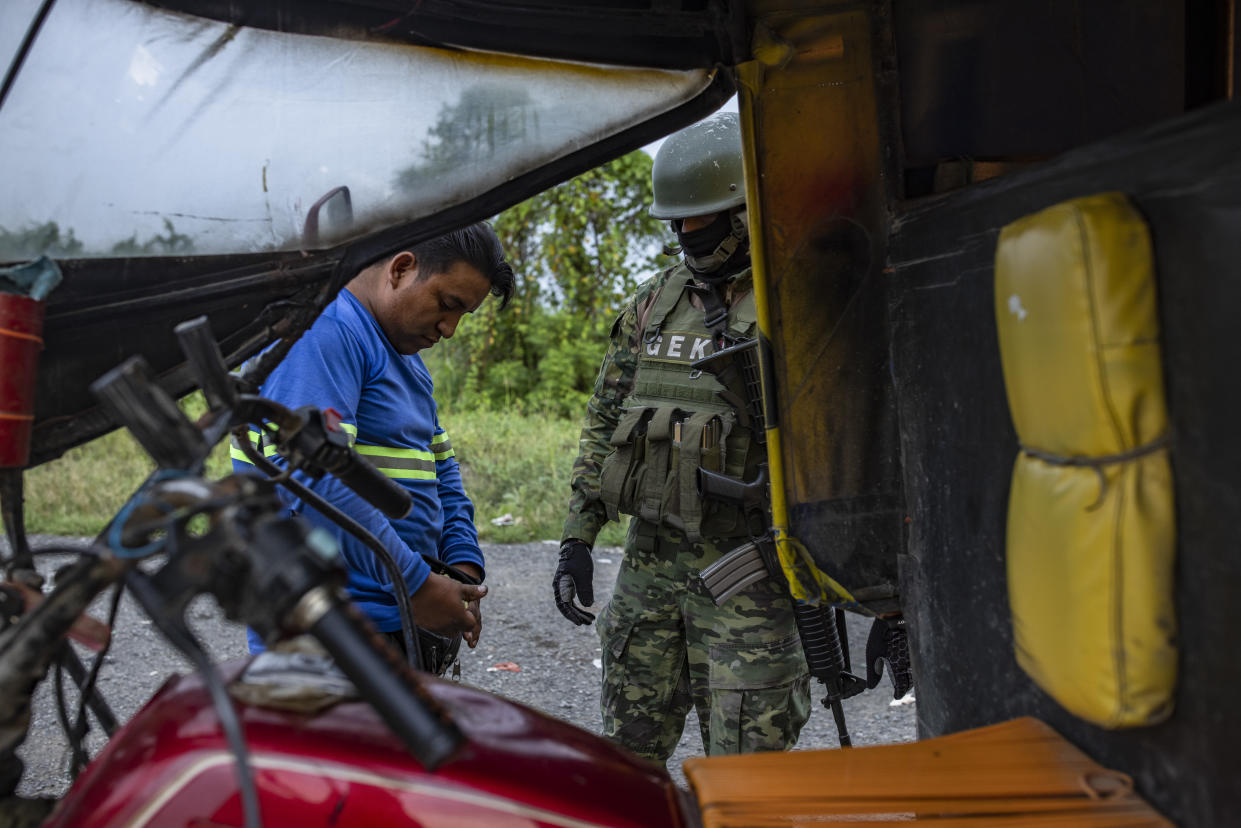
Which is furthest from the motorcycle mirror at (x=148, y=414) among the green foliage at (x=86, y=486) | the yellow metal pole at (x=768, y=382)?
the green foliage at (x=86, y=486)

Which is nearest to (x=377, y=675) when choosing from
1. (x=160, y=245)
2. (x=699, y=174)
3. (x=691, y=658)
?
(x=160, y=245)

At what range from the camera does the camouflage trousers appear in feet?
9.30

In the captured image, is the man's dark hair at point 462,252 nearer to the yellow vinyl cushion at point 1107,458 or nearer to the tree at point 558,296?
the yellow vinyl cushion at point 1107,458

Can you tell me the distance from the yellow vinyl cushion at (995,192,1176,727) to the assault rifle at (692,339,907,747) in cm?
156

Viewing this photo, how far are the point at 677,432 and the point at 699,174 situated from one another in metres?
0.84

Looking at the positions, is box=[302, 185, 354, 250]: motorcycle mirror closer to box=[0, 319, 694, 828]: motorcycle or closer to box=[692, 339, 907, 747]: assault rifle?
box=[0, 319, 694, 828]: motorcycle

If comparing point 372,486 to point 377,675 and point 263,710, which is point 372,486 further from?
point 377,675

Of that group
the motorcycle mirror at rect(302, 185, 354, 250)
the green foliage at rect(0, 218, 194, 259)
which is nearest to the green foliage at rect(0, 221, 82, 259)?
the green foliage at rect(0, 218, 194, 259)

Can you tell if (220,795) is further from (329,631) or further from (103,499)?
(103,499)

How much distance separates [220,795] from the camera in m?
1.06

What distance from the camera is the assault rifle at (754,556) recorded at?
2686 millimetres

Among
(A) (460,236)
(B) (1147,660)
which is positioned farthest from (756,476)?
(B) (1147,660)

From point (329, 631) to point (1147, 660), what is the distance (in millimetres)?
905

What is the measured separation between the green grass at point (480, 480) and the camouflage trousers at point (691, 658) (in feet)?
9.59
